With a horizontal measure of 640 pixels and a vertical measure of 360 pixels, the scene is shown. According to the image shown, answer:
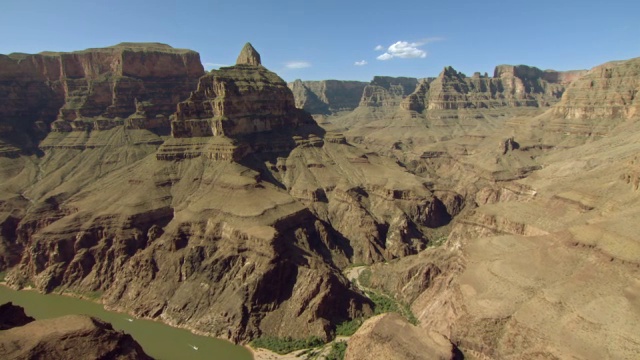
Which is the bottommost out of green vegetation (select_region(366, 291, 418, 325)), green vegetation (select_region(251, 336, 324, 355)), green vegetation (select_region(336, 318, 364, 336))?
green vegetation (select_region(251, 336, 324, 355))

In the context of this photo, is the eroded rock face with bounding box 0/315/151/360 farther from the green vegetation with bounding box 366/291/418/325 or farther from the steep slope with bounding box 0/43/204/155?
the steep slope with bounding box 0/43/204/155

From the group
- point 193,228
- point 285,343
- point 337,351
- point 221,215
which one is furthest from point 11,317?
point 221,215

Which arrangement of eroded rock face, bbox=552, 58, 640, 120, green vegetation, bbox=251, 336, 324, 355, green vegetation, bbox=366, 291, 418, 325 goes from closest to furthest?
green vegetation, bbox=251, 336, 324, 355, green vegetation, bbox=366, 291, 418, 325, eroded rock face, bbox=552, 58, 640, 120

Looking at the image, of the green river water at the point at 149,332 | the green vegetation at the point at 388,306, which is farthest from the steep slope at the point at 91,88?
the green vegetation at the point at 388,306

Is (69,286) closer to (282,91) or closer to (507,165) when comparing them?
(282,91)

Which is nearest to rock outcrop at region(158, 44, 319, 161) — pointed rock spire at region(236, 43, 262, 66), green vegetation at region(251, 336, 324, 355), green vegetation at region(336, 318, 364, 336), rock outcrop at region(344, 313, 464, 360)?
pointed rock spire at region(236, 43, 262, 66)

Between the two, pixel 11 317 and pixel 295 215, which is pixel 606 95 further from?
pixel 11 317
